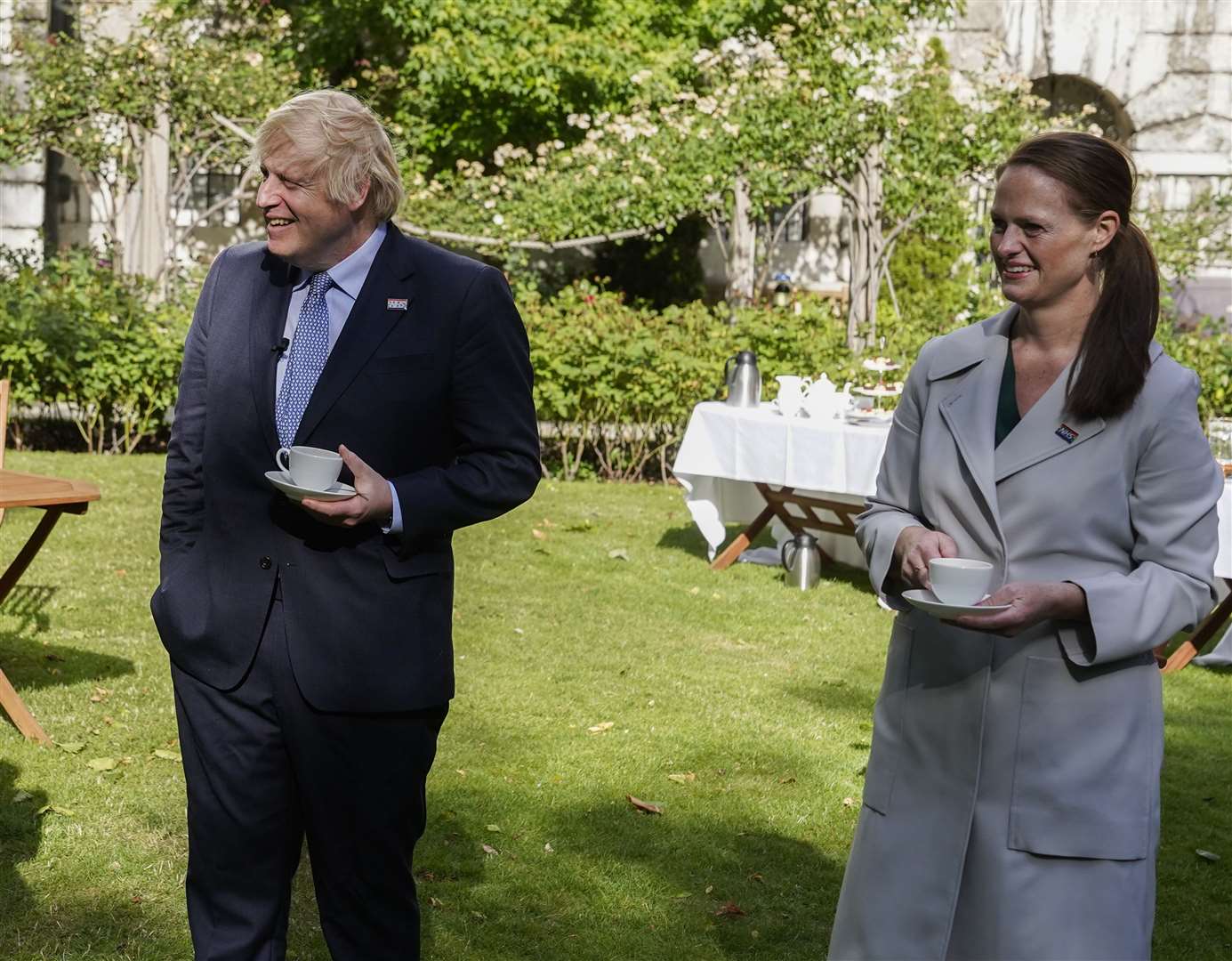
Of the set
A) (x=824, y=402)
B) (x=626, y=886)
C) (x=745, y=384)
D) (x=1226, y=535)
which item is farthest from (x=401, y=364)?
(x=745, y=384)

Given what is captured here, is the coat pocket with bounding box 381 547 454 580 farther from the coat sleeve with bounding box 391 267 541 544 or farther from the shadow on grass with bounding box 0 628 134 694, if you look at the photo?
the shadow on grass with bounding box 0 628 134 694

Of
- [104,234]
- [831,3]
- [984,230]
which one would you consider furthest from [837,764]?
[104,234]

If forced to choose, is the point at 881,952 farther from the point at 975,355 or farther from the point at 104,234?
the point at 104,234

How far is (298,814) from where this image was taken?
3061 millimetres

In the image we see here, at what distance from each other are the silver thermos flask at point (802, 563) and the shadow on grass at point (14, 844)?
474 centimetres

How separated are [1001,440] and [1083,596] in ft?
1.01

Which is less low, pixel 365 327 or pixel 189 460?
pixel 365 327

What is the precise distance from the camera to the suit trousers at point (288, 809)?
9.53ft

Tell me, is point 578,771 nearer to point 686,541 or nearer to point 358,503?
point 358,503

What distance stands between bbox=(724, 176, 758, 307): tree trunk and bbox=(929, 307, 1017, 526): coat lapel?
45.6 ft

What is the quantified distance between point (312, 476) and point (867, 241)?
12.3 metres

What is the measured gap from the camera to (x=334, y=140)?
9.25 feet

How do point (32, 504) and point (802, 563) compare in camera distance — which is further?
point (802, 563)

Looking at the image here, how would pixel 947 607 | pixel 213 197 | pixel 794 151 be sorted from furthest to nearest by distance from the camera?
pixel 213 197 < pixel 794 151 < pixel 947 607
